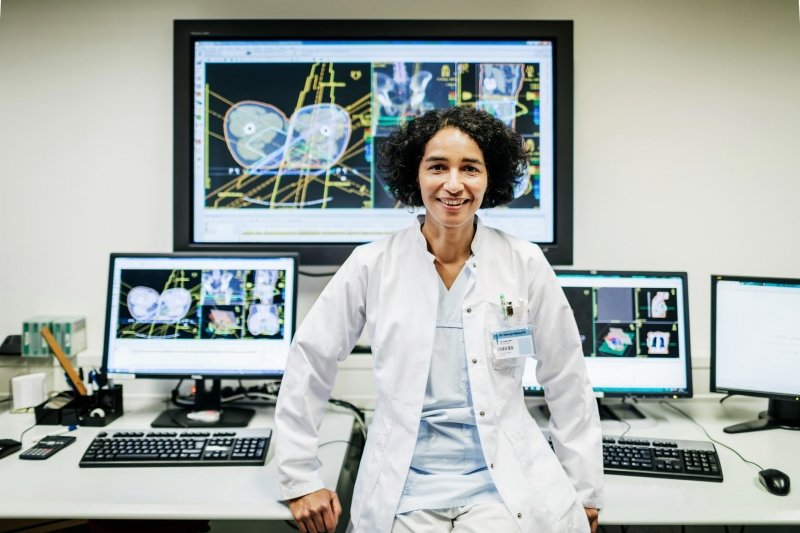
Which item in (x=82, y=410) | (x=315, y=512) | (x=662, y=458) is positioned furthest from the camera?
(x=82, y=410)

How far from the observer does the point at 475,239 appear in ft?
4.80

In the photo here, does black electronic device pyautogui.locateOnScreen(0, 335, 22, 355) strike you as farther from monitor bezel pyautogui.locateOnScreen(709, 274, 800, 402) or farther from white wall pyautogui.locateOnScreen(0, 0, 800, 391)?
monitor bezel pyautogui.locateOnScreen(709, 274, 800, 402)

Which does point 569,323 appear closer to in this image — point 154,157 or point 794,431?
point 794,431

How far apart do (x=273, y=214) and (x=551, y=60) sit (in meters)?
1.12

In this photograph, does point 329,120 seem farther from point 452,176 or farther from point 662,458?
point 662,458

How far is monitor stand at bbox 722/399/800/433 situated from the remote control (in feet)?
6.45

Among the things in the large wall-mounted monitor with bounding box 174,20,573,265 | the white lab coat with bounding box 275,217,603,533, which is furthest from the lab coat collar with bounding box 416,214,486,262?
the large wall-mounted monitor with bounding box 174,20,573,265

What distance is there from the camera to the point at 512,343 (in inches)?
53.3

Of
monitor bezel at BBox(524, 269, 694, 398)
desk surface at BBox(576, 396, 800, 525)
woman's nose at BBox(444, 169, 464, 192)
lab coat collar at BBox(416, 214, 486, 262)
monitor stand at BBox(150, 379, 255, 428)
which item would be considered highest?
woman's nose at BBox(444, 169, 464, 192)

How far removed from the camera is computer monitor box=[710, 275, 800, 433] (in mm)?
1771

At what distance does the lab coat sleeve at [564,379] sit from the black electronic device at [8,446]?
1441mm

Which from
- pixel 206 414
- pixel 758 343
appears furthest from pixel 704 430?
pixel 206 414
